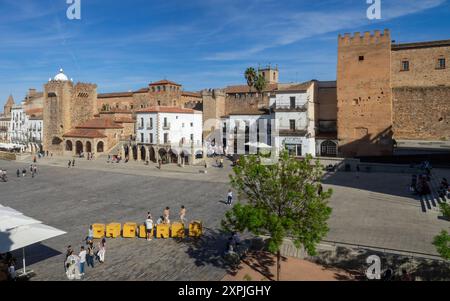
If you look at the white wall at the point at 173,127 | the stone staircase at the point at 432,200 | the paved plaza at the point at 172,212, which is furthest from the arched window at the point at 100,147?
the stone staircase at the point at 432,200

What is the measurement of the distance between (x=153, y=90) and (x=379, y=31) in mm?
39392

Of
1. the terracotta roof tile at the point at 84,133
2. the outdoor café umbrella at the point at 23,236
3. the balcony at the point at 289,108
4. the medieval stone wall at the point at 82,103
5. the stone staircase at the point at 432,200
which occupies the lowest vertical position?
the stone staircase at the point at 432,200

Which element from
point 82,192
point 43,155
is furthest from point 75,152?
point 82,192

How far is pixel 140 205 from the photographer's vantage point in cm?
2341

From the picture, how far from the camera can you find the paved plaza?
44.3 ft

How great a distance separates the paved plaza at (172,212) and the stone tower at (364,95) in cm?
659

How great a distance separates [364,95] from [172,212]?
84.3 ft

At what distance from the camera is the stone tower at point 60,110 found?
190 ft

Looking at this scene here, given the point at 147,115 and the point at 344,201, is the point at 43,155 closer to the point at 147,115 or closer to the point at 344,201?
the point at 147,115

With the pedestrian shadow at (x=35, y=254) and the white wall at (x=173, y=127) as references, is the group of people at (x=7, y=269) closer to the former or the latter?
the pedestrian shadow at (x=35, y=254)

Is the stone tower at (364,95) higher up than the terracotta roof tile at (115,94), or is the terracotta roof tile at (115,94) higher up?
the terracotta roof tile at (115,94)

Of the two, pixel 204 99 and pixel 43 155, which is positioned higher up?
pixel 204 99

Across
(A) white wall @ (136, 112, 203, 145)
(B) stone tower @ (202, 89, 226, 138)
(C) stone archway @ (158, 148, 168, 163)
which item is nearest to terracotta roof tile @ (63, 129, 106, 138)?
(A) white wall @ (136, 112, 203, 145)

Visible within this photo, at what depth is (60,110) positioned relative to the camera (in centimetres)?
5809
